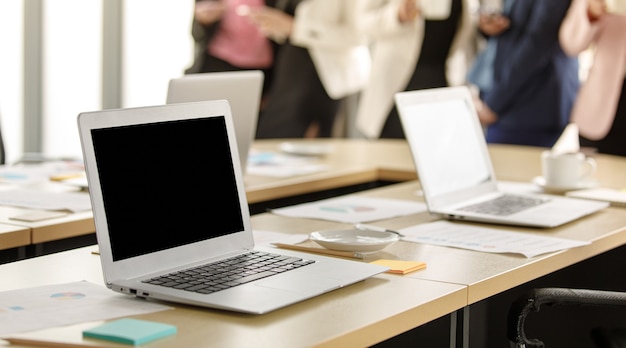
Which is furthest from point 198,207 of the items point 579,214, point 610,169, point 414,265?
point 610,169

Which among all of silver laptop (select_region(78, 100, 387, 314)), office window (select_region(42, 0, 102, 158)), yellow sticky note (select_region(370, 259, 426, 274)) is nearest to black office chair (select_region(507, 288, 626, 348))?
yellow sticky note (select_region(370, 259, 426, 274))

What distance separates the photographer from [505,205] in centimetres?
257

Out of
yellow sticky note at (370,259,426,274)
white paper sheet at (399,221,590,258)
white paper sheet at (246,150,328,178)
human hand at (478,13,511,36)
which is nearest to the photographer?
yellow sticky note at (370,259,426,274)

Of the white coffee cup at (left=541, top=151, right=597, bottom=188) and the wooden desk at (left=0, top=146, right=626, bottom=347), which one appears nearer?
the wooden desk at (left=0, top=146, right=626, bottom=347)

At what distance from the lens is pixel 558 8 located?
200 inches

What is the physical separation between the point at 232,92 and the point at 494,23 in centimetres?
277

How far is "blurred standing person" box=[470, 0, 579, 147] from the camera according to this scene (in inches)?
201

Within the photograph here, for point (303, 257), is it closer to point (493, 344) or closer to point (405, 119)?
point (405, 119)

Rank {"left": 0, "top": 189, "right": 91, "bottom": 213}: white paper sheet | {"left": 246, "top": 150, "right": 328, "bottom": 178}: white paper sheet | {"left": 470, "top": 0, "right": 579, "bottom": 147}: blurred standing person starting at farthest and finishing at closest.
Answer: {"left": 470, "top": 0, "right": 579, "bottom": 147}: blurred standing person < {"left": 246, "top": 150, "right": 328, "bottom": 178}: white paper sheet < {"left": 0, "top": 189, "right": 91, "bottom": 213}: white paper sheet

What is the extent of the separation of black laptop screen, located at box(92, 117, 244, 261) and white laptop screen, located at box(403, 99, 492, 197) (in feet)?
2.41

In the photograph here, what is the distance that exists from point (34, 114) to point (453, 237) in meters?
3.98

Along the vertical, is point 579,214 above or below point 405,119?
below

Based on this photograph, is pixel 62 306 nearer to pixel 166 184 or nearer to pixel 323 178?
pixel 166 184

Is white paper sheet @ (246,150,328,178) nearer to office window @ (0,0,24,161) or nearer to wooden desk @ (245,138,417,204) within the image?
wooden desk @ (245,138,417,204)
